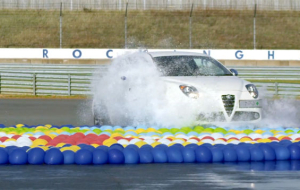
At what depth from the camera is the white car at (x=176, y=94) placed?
46.0 ft

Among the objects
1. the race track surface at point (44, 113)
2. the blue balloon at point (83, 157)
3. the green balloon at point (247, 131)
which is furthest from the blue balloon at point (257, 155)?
the race track surface at point (44, 113)

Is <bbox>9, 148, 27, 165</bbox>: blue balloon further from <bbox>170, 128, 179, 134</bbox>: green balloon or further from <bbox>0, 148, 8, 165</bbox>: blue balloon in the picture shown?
<bbox>170, 128, 179, 134</bbox>: green balloon

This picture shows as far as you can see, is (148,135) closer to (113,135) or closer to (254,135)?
(113,135)

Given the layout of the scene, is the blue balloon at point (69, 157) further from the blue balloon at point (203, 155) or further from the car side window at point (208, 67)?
the car side window at point (208, 67)

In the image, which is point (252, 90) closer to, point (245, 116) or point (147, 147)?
point (245, 116)

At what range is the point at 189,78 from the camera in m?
14.5

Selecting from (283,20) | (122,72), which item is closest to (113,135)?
(122,72)

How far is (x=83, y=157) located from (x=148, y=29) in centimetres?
3748

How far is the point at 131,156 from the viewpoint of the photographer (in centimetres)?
1030

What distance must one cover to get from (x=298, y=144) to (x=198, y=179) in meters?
2.78

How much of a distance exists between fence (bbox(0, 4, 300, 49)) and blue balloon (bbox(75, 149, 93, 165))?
3402 cm

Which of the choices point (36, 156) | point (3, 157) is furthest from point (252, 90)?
point (3, 157)

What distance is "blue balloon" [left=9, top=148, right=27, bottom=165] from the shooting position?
400 inches

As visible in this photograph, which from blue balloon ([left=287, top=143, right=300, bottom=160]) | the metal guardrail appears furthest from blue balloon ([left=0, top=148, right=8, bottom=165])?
the metal guardrail
